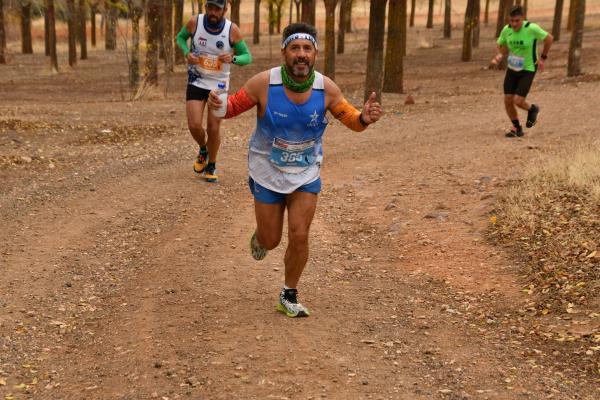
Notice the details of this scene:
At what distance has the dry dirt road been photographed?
5.23 metres

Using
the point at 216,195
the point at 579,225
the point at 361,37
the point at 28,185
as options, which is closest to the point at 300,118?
the point at 579,225

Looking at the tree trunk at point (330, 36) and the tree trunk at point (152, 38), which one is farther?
the tree trunk at point (330, 36)

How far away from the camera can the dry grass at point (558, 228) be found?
668 cm

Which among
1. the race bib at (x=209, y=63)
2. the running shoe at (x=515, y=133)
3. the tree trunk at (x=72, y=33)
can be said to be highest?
the race bib at (x=209, y=63)

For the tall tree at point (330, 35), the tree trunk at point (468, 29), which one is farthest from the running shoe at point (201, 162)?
the tree trunk at point (468, 29)

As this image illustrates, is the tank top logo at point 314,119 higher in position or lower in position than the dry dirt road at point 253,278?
higher

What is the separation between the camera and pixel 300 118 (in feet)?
19.0

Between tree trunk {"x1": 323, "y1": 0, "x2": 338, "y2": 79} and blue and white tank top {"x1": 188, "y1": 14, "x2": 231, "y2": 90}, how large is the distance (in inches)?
455

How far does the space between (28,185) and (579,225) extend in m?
6.42

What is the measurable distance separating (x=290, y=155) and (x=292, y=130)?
0.58 feet

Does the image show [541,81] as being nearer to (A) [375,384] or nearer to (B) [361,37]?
(A) [375,384]

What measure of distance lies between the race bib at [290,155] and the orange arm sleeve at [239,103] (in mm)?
305

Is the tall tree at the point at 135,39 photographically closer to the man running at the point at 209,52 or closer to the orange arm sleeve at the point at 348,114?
the man running at the point at 209,52

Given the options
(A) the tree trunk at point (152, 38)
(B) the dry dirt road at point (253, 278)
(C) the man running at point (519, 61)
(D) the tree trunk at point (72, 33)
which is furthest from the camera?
(D) the tree trunk at point (72, 33)
